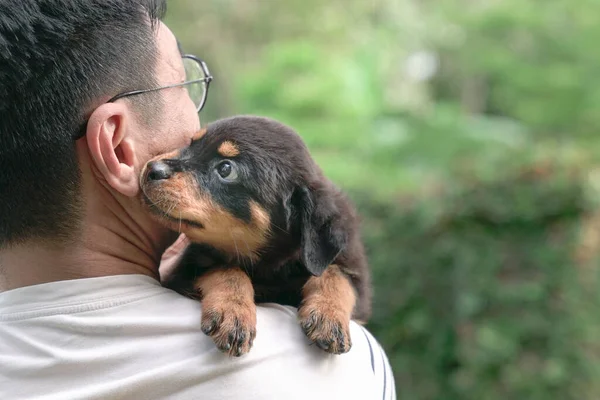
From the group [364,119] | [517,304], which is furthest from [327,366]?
[364,119]

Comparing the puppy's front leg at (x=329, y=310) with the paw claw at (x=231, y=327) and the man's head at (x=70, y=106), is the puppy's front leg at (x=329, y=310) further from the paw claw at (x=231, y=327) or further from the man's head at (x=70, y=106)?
the man's head at (x=70, y=106)

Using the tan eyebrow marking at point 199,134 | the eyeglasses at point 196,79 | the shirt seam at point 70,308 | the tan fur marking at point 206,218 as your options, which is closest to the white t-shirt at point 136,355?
the shirt seam at point 70,308

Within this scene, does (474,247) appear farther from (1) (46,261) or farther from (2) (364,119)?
(2) (364,119)

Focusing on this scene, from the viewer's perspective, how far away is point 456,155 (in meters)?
11.0

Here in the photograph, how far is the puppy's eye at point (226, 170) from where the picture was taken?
8.11 feet

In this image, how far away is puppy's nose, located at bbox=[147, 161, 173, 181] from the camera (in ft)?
7.43

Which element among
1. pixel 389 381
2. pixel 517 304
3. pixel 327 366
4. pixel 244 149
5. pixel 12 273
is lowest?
pixel 517 304

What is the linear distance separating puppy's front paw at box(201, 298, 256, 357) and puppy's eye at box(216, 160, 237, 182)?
47 centimetres

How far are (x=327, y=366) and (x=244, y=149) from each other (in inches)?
31.5

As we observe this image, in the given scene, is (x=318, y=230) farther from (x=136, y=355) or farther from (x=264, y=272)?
(x=136, y=355)

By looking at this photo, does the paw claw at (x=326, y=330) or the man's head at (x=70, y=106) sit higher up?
the man's head at (x=70, y=106)

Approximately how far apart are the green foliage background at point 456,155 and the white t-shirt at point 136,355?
148 inches

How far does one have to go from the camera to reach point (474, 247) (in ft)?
18.9

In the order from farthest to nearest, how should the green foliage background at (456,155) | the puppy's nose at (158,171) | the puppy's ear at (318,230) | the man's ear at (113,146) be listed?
1. the green foliage background at (456,155)
2. the puppy's ear at (318,230)
3. the puppy's nose at (158,171)
4. the man's ear at (113,146)
